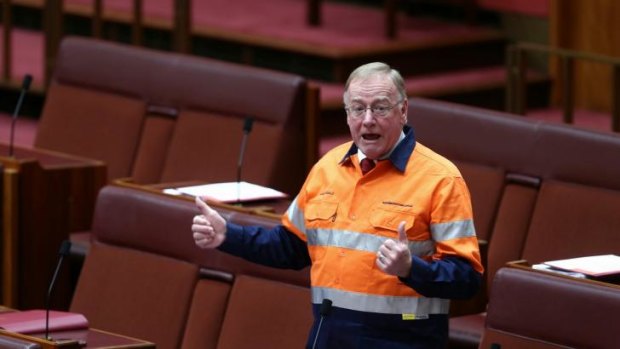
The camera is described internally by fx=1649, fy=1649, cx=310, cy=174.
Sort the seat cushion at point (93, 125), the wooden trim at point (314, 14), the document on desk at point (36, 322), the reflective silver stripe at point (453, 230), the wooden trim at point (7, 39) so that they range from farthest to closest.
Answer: the wooden trim at point (314, 14) < the wooden trim at point (7, 39) < the seat cushion at point (93, 125) < the document on desk at point (36, 322) < the reflective silver stripe at point (453, 230)

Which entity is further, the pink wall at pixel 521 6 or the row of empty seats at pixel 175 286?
the pink wall at pixel 521 6

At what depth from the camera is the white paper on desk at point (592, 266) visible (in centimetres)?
267

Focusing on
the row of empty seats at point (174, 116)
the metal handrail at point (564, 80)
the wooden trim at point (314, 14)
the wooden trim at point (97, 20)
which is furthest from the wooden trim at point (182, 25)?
the metal handrail at point (564, 80)

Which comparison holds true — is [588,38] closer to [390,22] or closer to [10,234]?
[390,22]

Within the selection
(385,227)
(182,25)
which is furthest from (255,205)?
(182,25)

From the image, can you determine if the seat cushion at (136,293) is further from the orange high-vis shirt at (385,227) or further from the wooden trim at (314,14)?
the wooden trim at (314,14)

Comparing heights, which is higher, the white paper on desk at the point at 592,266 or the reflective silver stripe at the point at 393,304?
the white paper on desk at the point at 592,266

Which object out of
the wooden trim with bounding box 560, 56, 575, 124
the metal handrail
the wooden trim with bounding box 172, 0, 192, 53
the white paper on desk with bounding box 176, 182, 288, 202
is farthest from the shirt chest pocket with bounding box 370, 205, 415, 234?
the wooden trim with bounding box 172, 0, 192, 53

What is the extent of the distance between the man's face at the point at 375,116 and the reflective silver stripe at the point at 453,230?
148 mm

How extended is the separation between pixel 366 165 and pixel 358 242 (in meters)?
0.12

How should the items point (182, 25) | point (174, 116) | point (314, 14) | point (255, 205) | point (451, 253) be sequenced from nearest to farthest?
point (451, 253) → point (255, 205) → point (174, 116) → point (182, 25) → point (314, 14)

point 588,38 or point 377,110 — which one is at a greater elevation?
point 588,38

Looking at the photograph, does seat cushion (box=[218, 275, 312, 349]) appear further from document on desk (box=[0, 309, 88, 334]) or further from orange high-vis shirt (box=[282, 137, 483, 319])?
orange high-vis shirt (box=[282, 137, 483, 319])

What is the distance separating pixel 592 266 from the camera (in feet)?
8.90
